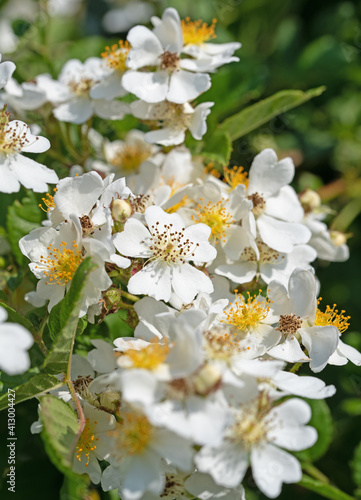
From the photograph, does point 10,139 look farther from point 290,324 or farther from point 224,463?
point 224,463

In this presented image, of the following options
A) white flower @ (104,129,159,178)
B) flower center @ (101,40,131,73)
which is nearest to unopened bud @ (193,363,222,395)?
white flower @ (104,129,159,178)

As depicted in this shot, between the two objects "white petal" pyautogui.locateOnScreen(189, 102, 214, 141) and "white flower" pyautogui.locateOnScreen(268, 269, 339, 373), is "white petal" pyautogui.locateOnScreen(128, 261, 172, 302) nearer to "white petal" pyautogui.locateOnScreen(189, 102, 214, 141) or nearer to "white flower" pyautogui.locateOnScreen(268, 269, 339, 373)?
"white flower" pyautogui.locateOnScreen(268, 269, 339, 373)

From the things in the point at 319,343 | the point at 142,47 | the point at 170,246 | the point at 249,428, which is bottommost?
the point at 319,343

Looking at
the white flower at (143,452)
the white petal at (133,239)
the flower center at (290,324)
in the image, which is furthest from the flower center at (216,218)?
the white flower at (143,452)

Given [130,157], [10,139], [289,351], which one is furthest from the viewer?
[130,157]

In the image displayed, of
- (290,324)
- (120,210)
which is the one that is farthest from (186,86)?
(290,324)

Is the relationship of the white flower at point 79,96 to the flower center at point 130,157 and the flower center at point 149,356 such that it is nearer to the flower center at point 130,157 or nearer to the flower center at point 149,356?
the flower center at point 130,157
